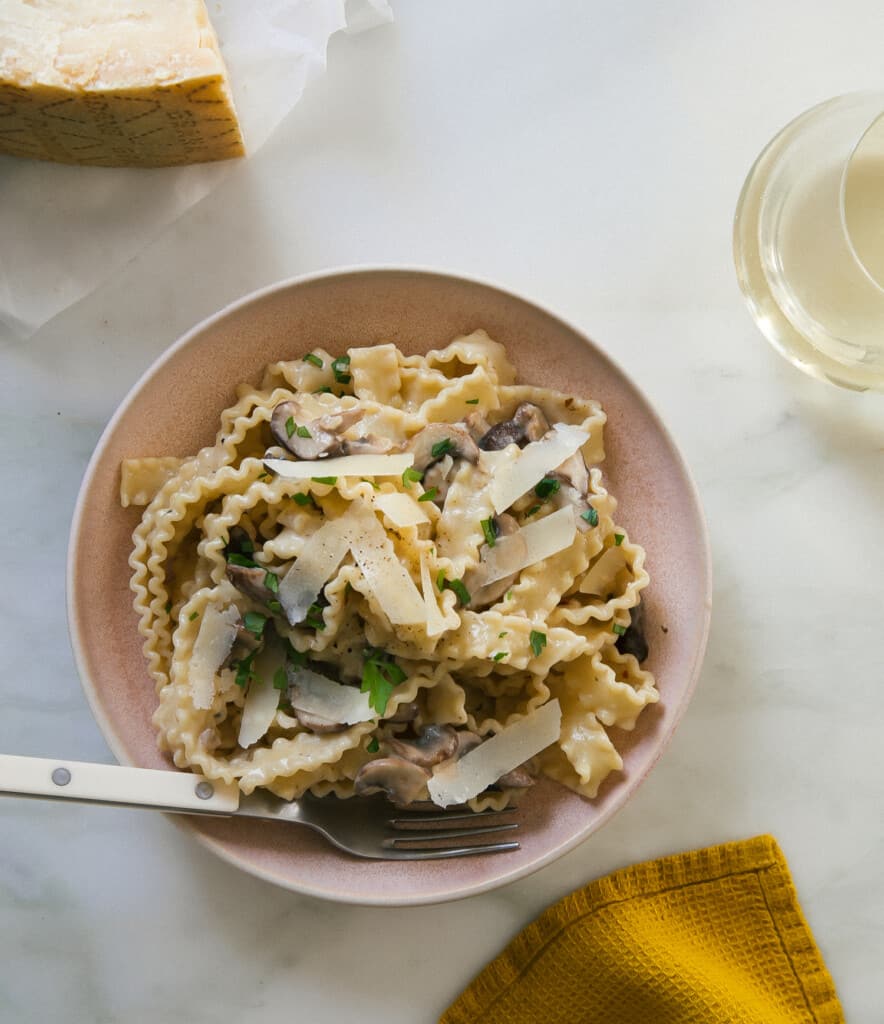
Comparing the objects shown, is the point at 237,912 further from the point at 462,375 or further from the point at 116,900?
the point at 462,375

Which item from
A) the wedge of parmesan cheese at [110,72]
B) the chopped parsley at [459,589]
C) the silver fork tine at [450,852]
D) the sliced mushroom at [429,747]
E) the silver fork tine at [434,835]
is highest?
the wedge of parmesan cheese at [110,72]

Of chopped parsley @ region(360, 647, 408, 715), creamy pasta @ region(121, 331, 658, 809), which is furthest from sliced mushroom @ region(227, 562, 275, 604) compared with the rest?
chopped parsley @ region(360, 647, 408, 715)

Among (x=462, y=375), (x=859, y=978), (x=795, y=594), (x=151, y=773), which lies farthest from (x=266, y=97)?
(x=859, y=978)

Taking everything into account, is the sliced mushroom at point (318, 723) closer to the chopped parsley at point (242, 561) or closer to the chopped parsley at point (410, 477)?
the chopped parsley at point (242, 561)

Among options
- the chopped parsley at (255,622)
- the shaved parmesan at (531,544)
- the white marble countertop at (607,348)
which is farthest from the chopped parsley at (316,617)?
the white marble countertop at (607,348)

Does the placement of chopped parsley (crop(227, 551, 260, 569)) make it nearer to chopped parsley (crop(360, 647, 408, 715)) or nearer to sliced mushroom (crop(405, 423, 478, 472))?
chopped parsley (crop(360, 647, 408, 715))

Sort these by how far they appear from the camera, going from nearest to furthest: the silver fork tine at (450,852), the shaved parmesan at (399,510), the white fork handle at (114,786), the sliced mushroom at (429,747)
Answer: the white fork handle at (114,786)
the shaved parmesan at (399,510)
the sliced mushroom at (429,747)
the silver fork tine at (450,852)

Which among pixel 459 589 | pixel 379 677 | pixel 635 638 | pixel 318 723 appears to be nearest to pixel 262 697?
pixel 318 723
